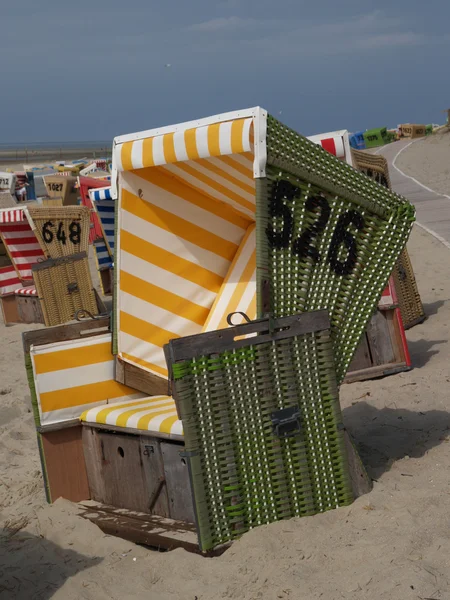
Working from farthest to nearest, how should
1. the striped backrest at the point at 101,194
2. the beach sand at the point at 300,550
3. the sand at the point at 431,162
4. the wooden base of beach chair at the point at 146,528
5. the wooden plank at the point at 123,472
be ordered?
the sand at the point at 431,162
the striped backrest at the point at 101,194
the wooden plank at the point at 123,472
the wooden base of beach chair at the point at 146,528
the beach sand at the point at 300,550

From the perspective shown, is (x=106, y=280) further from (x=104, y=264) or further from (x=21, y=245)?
(x=21, y=245)

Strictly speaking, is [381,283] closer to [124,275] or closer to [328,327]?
[328,327]

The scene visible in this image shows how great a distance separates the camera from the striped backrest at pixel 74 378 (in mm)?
4922

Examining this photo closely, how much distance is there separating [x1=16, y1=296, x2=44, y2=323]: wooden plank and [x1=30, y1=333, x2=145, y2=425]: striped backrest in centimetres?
670

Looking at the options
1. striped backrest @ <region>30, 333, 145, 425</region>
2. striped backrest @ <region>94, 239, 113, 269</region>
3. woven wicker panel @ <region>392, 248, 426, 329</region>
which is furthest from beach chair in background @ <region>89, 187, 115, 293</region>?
striped backrest @ <region>30, 333, 145, 425</region>

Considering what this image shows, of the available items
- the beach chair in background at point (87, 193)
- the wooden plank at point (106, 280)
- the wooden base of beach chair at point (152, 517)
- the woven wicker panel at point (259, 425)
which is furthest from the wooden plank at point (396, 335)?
the beach chair in background at point (87, 193)

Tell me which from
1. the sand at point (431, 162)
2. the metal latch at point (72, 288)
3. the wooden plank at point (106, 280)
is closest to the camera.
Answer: the metal latch at point (72, 288)

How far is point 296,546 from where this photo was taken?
3.85 meters

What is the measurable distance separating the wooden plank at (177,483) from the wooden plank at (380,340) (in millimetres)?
2819

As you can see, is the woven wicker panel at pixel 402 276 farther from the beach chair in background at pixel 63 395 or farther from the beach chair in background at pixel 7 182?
the beach chair in background at pixel 7 182

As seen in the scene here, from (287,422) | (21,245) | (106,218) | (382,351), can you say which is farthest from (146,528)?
(106,218)

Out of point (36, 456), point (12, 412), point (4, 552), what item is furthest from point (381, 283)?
point (12, 412)

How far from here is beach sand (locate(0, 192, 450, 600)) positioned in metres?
3.52

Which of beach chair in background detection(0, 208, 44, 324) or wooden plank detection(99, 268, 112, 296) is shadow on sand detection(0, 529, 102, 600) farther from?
wooden plank detection(99, 268, 112, 296)
